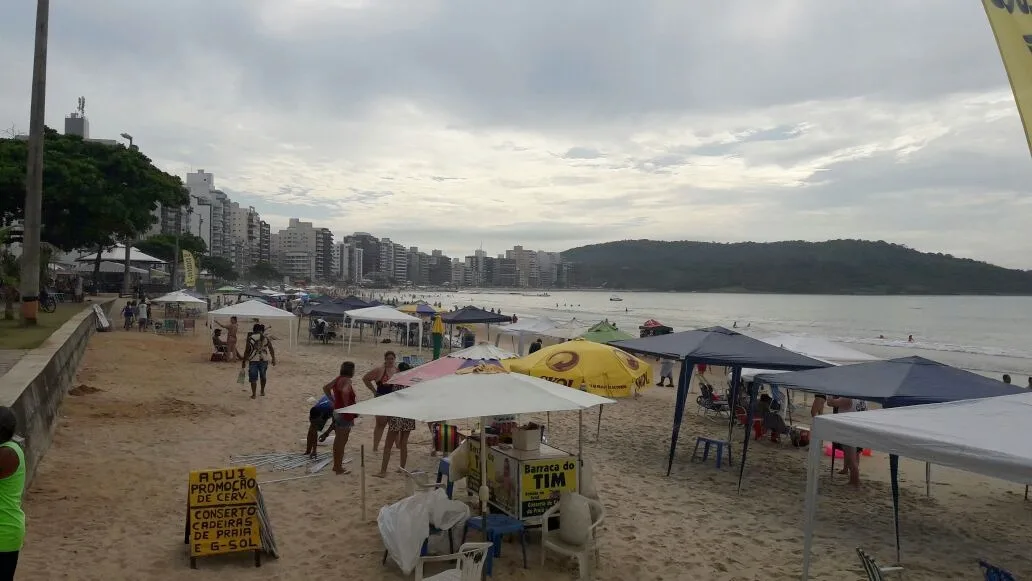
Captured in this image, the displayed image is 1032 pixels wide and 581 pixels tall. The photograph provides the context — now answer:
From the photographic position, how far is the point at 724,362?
806 cm

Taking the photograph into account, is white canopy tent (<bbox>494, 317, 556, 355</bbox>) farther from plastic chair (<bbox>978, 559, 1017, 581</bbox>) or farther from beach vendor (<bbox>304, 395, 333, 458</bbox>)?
plastic chair (<bbox>978, 559, 1017, 581</bbox>)

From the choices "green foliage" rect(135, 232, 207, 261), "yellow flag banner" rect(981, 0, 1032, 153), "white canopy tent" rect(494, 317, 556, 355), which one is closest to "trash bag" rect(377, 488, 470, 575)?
"yellow flag banner" rect(981, 0, 1032, 153)

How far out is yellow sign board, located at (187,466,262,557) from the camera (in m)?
4.89

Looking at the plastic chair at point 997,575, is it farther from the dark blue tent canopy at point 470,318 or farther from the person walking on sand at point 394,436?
the dark blue tent canopy at point 470,318

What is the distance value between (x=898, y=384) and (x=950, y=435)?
8.30ft

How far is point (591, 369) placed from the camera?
7898mm

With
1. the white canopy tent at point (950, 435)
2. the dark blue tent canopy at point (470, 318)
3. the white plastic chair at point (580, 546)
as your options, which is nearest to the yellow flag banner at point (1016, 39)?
the white canopy tent at point (950, 435)

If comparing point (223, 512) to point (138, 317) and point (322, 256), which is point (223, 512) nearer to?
point (138, 317)

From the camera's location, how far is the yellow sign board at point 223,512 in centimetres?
489

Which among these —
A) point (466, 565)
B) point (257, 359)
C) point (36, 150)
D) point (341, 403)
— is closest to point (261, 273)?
point (36, 150)

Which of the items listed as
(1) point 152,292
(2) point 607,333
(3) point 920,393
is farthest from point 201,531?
(1) point 152,292

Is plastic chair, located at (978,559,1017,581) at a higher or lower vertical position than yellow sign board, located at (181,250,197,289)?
lower

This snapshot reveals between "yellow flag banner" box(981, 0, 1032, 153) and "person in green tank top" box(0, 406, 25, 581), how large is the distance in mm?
5912

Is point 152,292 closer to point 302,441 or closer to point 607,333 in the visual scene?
point 607,333
